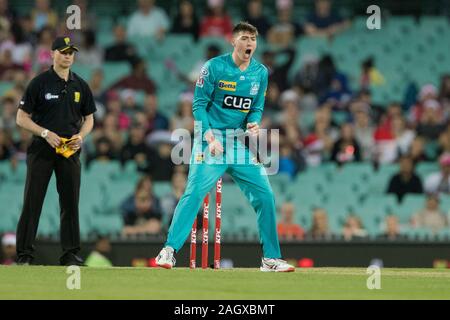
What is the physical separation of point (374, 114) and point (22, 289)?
39.1ft

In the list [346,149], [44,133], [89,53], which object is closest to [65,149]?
[44,133]

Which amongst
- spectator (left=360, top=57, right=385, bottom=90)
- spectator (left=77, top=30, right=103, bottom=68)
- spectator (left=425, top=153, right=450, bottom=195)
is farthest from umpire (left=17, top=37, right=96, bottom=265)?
spectator (left=360, top=57, right=385, bottom=90)

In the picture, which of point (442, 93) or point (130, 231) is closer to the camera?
point (130, 231)

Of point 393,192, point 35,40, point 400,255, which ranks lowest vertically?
point 400,255

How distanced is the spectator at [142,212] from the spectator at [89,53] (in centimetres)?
535

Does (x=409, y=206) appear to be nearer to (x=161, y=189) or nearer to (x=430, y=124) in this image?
(x=430, y=124)

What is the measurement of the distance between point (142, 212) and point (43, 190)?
494 centimetres

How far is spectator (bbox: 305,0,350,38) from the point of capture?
21.7 metres

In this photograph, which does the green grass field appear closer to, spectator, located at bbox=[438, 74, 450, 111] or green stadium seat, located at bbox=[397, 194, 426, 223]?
green stadium seat, located at bbox=[397, 194, 426, 223]

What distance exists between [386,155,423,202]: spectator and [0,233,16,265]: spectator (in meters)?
5.89

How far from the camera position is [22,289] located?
8953 millimetres

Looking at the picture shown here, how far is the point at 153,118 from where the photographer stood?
19156mm
